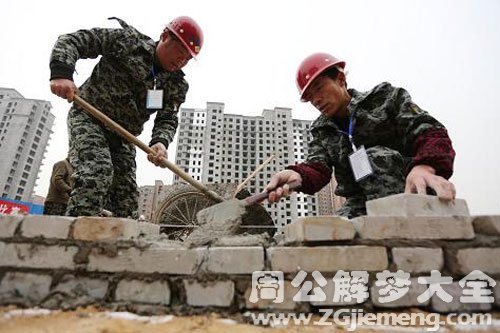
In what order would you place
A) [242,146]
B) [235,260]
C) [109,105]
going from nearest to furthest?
[235,260] < [109,105] < [242,146]

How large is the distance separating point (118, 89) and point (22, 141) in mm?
46363

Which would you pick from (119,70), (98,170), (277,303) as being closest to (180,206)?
(119,70)

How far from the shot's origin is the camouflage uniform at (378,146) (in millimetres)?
1614

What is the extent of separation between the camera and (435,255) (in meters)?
1.25

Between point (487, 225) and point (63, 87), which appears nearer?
point (487, 225)

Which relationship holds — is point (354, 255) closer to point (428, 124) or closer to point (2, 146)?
point (428, 124)

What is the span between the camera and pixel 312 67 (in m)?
2.11

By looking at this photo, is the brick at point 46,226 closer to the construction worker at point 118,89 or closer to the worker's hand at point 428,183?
the construction worker at point 118,89

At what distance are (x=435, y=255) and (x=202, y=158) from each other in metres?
41.9

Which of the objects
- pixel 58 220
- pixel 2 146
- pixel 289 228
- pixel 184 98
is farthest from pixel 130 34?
pixel 2 146

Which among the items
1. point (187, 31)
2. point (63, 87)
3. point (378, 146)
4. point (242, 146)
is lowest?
point (378, 146)

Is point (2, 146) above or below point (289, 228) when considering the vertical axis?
above

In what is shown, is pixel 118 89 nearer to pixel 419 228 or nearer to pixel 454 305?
pixel 419 228

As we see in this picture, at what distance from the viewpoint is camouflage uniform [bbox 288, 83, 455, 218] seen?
1614 millimetres
